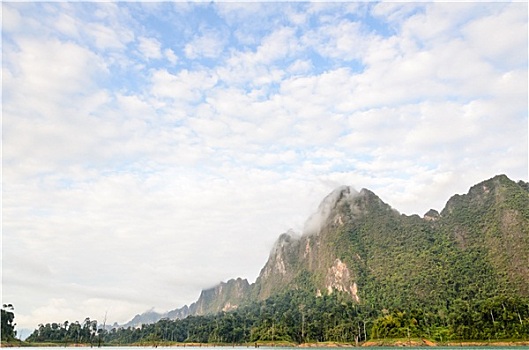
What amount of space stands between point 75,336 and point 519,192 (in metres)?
93.0

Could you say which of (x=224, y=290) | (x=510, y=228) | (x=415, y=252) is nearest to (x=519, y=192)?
(x=510, y=228)

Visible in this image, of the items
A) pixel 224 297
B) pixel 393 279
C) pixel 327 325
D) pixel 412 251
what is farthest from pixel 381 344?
pixel 224 297

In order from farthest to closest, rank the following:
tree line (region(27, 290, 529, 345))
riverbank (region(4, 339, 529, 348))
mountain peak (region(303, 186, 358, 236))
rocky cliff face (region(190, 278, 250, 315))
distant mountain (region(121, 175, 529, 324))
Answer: rocky cliff face (region(190, 278, 250, 315)) < mountain peak (region(303, 186, 358, 236)) < distant mountain (region(121, 175, 529, 324)) < tree line (region(27, 290, 529, 345)) < riverbank (region(4, 339, 529, 348))

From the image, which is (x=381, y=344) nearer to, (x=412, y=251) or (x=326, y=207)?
(x=412, y=251)

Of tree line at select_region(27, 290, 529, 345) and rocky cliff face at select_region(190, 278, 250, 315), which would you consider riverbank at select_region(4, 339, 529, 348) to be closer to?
tree line at select_region(27, 290, 529, 345)

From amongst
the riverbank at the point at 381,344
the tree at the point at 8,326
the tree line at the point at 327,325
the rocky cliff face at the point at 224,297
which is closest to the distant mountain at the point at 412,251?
the tree line at the point at 327,325

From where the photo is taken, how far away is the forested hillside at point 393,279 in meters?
63.1

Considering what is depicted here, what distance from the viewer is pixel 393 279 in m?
90.8

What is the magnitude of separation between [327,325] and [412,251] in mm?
31582

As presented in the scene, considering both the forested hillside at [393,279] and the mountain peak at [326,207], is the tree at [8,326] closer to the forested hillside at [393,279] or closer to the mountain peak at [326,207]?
the forested hillside at [393,279]

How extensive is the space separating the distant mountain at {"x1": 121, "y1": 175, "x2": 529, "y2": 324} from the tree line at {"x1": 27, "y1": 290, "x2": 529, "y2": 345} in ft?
16.4

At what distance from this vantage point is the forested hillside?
6309 centimetres

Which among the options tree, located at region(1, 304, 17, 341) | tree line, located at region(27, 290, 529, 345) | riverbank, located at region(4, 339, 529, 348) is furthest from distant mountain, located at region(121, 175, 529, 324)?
tree, located at region(1, 304, 17, 341)

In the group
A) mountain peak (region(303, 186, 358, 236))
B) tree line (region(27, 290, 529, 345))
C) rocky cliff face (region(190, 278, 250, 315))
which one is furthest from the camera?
rocky cliff face (region(190, 278, 250, 315))
